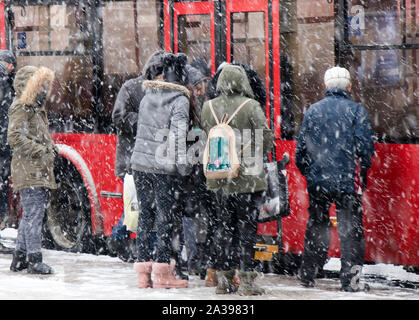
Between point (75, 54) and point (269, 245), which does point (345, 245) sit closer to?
point (269, 245)

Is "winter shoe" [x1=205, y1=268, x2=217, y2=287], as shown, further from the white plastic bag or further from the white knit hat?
the white knit hat

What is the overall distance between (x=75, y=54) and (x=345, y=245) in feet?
12.0

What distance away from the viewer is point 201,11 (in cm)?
879

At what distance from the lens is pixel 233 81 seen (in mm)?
7445

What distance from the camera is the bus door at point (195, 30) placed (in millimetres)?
8711

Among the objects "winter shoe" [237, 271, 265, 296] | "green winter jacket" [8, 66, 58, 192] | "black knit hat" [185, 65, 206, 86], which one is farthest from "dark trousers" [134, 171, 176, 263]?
"green winter jacket" [8, 66, 58, 192]

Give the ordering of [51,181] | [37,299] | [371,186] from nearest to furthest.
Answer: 1. [37,299]
2. [371,186]
3. [51,181]

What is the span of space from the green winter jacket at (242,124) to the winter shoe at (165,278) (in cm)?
80

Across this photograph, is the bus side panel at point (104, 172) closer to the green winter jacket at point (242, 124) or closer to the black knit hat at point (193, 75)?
the black knit hat at point (193, 75)

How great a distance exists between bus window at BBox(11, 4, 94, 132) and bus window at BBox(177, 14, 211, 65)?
1122 millimetres

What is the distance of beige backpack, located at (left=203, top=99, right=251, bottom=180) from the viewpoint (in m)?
7.34

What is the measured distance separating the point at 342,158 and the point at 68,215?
12.0 ft

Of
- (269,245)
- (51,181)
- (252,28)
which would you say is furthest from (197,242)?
(252,28)

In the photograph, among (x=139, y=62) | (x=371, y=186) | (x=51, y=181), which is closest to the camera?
(x=371, y=186)
